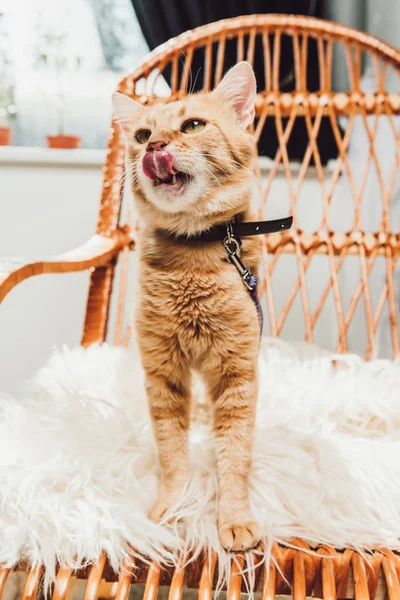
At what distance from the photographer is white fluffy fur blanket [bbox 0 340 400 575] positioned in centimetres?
52

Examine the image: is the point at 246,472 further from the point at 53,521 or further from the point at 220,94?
the point at 220,94

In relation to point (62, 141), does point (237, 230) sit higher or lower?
lower

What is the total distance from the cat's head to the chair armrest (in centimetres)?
23

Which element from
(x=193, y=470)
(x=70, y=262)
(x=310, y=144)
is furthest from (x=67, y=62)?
(x=193, y=470)

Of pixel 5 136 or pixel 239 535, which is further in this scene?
pixel 5 136

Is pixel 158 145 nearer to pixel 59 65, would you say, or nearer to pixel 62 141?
pixel 62 141

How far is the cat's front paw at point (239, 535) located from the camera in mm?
516

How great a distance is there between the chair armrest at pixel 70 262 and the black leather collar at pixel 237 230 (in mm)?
263

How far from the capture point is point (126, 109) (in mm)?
711

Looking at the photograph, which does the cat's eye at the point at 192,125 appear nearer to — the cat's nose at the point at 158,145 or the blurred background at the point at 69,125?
the cat's nose at the point at 158,145

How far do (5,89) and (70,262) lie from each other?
93 cm

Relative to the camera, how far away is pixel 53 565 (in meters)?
0.51

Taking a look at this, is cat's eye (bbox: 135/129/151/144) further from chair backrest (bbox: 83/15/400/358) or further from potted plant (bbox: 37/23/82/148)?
potted plant (bbox: 37/23/82/148)

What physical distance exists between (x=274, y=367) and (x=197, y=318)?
408mm
